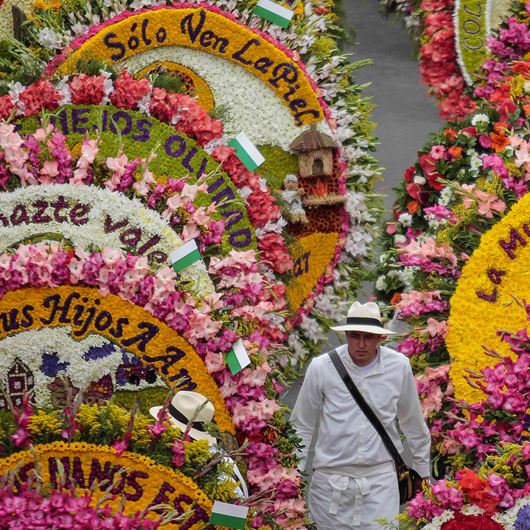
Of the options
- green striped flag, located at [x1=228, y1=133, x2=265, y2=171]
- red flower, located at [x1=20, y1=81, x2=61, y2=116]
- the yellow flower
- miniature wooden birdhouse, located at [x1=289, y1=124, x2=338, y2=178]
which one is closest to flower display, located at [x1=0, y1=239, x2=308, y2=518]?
red flower, located at [x1=20, y1=81, x2=61, y2=116]

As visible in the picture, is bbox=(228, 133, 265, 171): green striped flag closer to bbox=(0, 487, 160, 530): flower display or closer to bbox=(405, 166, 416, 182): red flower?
bbox=(405, 166, 416, 182): red flower

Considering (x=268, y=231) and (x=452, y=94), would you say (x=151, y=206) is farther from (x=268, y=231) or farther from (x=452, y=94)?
(x=452, y=94)

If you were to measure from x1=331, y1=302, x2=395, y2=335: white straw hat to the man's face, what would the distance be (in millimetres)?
39

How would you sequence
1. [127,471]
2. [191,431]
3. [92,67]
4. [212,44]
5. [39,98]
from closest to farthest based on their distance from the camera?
1. [127,471]
2. [191,431]
3. [39,98]
4. [92,67]
5. [212,44]

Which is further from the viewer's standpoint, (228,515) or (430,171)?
(430,171)

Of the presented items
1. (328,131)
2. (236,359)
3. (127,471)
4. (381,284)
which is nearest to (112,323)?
(236,359)

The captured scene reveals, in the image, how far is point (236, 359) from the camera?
25.8 ft

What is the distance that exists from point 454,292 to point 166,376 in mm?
1717

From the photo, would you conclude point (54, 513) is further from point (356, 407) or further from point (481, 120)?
A: point (481, 120)

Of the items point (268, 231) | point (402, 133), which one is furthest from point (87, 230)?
point (402, 133)

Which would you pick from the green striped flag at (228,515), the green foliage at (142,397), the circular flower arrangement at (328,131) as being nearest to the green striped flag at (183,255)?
the green foliage at (142,397)

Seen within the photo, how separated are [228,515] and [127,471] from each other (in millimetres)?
463

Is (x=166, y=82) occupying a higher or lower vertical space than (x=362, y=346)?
higher

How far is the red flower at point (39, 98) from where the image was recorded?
8625 millimetres
